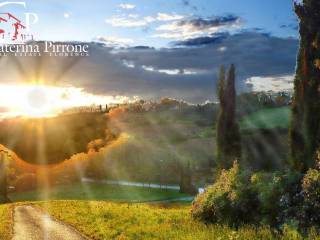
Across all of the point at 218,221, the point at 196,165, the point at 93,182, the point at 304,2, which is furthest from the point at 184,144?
the point at 218,221

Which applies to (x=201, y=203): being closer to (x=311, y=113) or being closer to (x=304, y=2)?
(x=311, y=113)

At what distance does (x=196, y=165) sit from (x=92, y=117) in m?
68.8

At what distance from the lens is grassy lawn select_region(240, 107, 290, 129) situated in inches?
4359

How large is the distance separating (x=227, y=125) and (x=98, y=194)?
39.3 metres

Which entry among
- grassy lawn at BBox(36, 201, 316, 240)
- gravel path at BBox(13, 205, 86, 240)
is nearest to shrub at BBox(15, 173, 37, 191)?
gravel path at BBox(13, 205, 86, 240)

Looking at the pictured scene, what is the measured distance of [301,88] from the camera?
2897 centimetres

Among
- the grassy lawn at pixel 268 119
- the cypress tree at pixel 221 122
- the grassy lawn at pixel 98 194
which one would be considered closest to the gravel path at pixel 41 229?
the cypress tree at pixel 221 122

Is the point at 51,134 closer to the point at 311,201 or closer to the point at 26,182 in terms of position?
the point at 311,201

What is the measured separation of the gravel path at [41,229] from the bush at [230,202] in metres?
6.01

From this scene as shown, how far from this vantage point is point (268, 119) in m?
119

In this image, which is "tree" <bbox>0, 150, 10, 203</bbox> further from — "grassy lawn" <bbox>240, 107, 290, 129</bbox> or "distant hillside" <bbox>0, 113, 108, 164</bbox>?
"grassy lawn" <bbox>240, 107, 290, 129</bbox>

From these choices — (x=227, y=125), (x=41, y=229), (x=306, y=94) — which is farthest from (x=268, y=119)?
(x=41, y=229)

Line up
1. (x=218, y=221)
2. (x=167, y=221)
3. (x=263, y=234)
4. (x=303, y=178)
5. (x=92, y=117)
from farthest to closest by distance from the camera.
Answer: (x=92, y=117) → (x=167, y=221) → (x=218, y=221) → (x=303, y=178) → (x=263, y=234)

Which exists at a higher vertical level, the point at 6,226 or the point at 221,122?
the point at 221,122
